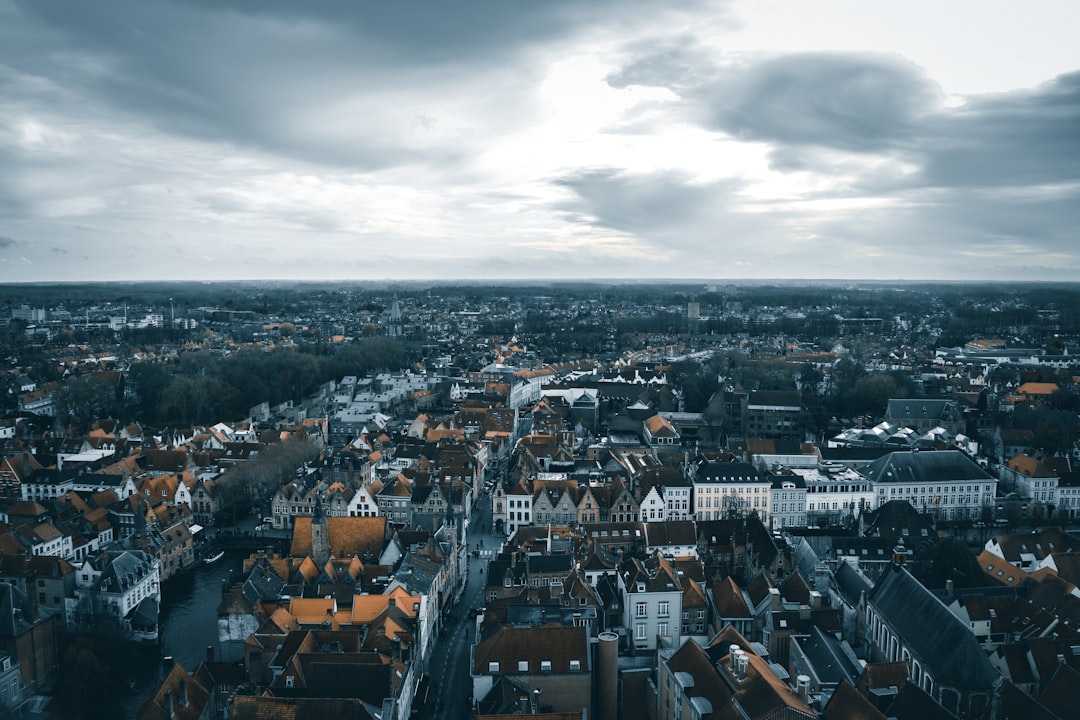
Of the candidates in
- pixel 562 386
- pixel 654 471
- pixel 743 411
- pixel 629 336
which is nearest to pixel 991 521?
pixel 654 471

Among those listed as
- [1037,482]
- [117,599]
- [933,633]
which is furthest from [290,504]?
[1037,482]

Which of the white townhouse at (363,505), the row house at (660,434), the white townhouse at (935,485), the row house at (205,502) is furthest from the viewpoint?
the row house at (660,434)

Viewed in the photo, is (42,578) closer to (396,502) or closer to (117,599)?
(117,599)

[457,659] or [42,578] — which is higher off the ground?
[42,578]

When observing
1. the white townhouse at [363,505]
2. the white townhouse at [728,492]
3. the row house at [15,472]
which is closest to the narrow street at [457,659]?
the white townhouse at [363,505]

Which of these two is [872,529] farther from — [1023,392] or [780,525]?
[1023,392]

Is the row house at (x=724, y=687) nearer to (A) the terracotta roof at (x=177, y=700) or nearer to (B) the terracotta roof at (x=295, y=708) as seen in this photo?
(B) the terracotta roof at (x=295, y=708)

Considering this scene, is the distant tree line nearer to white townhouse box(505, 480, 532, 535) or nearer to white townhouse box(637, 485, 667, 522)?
white townhouse box(505, 480, 532, 535)
